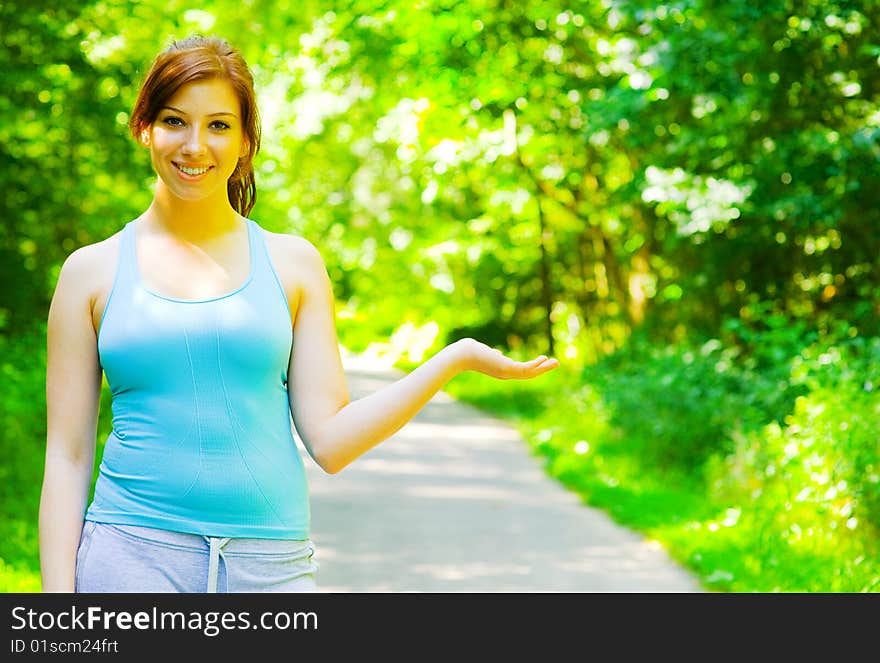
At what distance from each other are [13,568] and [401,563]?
259 cm

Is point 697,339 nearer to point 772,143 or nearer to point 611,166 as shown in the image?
point 772,143

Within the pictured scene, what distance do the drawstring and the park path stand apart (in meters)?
5.16

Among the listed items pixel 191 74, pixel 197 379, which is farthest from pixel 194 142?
pixel 197 379

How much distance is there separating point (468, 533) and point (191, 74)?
739 centimetres

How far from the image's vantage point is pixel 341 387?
228 centimetres

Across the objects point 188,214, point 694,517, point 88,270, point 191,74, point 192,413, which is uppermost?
point 694,517

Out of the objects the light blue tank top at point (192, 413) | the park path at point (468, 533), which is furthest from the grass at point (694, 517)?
the light blue tank top at point (192, 413)

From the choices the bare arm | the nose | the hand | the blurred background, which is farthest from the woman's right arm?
the blurred background

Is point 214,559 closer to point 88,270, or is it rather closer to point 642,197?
point 88,270

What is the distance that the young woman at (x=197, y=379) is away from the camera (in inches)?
83.6

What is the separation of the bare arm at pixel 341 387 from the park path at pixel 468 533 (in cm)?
510

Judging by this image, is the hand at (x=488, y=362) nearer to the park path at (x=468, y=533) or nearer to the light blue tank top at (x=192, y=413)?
the light blue tank top at (x=192, y=413)

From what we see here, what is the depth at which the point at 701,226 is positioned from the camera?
10.0 meters
